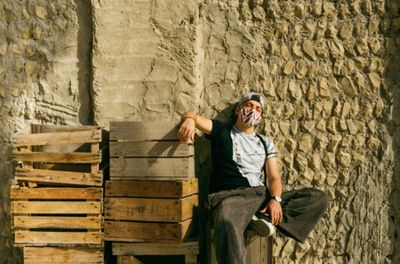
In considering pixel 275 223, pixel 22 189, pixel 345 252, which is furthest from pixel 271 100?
pixel 22 189

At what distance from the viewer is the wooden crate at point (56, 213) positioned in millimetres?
4152

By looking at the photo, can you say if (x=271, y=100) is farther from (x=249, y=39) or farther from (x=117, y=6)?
(x=117, y=6)

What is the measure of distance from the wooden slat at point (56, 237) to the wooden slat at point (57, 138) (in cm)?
72

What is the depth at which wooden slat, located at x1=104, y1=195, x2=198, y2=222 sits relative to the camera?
405 centimetres

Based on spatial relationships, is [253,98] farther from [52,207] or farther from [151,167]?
[52,207]

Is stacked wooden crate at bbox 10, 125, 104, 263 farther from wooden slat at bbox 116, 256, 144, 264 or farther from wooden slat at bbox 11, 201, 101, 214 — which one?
wooden slat at bbox 116, 256, 144, 264

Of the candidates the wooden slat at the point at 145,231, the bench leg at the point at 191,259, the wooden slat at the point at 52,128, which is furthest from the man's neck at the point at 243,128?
the wooden slat at the point at 52,128

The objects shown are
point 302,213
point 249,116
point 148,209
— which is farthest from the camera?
point 249,116

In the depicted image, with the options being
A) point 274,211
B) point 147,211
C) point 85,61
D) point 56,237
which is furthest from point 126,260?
point 85,61

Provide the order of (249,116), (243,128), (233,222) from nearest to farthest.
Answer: (233,222) → (249,116) → (243,128)

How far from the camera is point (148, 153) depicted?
13.6 ft

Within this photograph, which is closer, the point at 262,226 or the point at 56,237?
the point at 262,226

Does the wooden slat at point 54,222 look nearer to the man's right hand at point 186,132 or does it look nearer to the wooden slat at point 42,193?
the wooden slat at point 42,193

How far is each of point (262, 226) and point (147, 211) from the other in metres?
0.90
